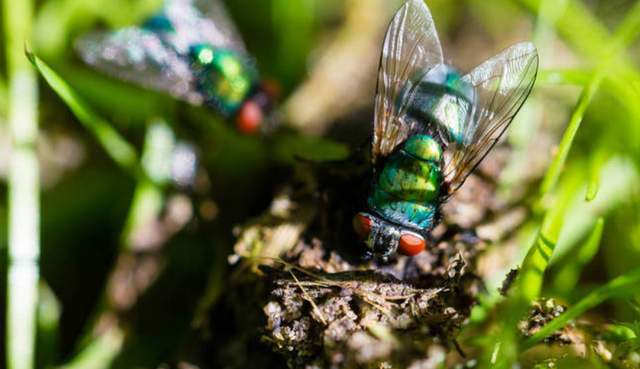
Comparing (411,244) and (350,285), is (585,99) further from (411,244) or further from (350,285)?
(350,285)

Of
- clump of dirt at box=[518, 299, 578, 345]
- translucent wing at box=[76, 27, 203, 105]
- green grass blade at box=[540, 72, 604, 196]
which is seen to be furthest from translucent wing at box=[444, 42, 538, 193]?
translucent wing at box=[76, 27, 203, 105]

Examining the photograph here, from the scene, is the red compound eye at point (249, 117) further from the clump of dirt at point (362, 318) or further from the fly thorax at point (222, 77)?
the clump of dirt at point (362, 318)

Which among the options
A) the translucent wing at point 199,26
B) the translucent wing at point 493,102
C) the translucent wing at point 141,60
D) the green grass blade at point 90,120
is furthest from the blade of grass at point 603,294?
the translucent wing at point 199,26

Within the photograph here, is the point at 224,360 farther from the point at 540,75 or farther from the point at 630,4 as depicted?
the point at 630,4

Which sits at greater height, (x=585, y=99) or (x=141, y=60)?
(x=585, y=99)

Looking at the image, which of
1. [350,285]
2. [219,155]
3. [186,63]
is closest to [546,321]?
[350,285]

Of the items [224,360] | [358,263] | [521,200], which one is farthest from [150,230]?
[521,200]

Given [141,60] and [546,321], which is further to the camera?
[141,60]
